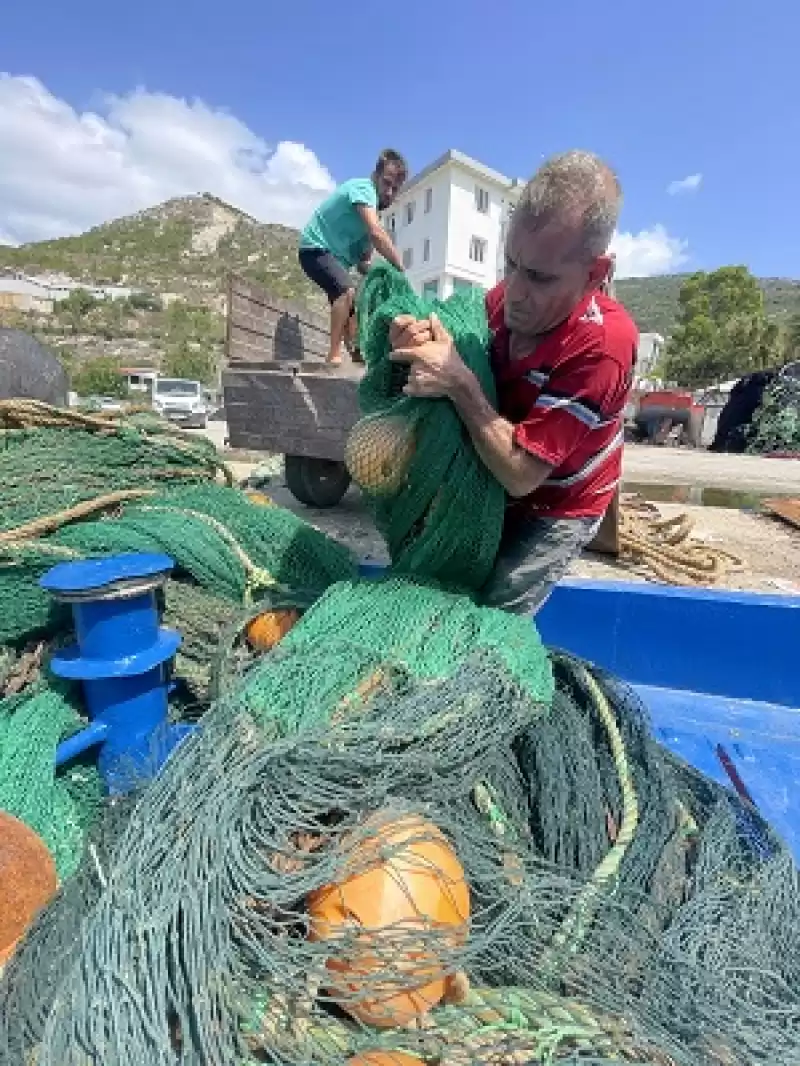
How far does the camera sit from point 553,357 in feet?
6.21

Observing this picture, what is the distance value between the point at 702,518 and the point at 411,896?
19.5ft

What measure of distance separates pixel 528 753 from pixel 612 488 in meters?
1.00

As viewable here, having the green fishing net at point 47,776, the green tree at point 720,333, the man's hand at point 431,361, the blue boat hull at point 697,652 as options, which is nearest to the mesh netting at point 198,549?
the green fishing net at point 47,776

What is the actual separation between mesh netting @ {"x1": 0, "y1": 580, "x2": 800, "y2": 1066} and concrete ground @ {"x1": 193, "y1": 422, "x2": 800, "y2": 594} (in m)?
2.57

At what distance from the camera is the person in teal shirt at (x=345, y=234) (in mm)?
5160

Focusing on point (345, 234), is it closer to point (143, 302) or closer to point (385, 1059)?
point (385, 1059)

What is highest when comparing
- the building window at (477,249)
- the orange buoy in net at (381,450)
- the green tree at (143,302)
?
the building window at (477,249)

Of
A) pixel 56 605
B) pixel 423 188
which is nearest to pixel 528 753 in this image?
pixel 56 605

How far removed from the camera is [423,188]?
1906 inches

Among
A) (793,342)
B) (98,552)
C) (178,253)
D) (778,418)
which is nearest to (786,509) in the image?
(98,552)

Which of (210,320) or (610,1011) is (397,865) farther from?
(210,320)

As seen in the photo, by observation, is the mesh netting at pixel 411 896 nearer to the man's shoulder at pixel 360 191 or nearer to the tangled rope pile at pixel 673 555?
the tangled rope pile at pixel 673 555

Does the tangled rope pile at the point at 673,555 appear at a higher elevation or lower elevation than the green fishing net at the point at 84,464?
lower

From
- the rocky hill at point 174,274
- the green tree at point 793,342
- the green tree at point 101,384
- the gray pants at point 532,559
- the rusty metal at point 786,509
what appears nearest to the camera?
the gray pants at point 532,559
